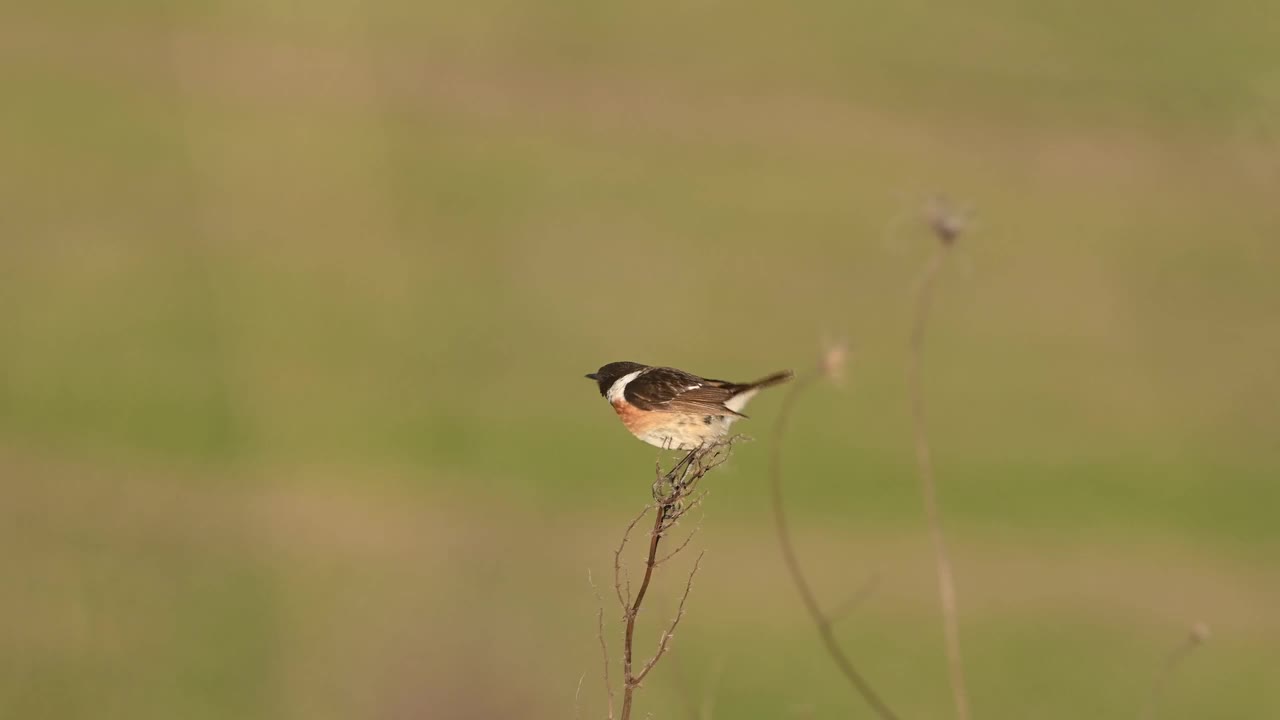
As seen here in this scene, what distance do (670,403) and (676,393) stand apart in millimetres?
22

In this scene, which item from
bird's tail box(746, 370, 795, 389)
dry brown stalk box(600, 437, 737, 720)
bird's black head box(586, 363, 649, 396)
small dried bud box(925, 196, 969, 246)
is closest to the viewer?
dry brown stalk box(600, 437, 737, 720)

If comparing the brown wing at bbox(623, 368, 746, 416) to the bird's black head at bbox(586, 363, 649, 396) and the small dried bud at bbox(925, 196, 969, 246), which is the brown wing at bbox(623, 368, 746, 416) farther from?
the small dried bud at bbox(925, 196, 969, 246)

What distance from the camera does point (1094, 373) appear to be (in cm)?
1076

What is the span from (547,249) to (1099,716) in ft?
18.9

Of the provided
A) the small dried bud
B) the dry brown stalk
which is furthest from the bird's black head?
the small dried bud

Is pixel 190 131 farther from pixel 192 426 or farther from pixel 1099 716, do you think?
pixel 1099 716

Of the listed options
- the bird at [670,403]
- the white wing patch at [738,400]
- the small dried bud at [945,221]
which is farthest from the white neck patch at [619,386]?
the small dried bud at [945,221]

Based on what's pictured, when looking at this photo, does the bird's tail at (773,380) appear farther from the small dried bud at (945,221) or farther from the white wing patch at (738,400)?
the small dried bud at (945,221)

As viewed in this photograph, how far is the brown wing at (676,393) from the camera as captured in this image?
2322mm

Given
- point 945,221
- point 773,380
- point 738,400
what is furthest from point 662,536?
point 738,400

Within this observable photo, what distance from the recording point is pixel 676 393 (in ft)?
7.67

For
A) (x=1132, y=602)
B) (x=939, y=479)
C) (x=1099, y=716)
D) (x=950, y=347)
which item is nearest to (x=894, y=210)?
(x=950, y=347)

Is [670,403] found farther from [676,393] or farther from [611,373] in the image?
[611,373]

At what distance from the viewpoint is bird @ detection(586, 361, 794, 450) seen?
2.32 m
